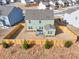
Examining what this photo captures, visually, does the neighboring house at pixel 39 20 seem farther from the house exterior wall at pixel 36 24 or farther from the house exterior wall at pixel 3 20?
the house exterior wall at pixel 3 20

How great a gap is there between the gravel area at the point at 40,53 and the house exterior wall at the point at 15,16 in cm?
1379

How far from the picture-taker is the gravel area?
1264 inches

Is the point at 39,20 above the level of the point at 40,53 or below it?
above

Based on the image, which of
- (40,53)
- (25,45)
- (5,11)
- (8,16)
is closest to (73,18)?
(40,53)

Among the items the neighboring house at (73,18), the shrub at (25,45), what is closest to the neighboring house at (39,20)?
the neighboring house at (73,18)

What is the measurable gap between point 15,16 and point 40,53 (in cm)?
1911

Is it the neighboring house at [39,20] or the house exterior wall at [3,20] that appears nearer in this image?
the neighboring house at [39,20]

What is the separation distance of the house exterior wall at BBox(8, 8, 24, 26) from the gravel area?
45.2 ft

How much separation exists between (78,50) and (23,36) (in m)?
12.6

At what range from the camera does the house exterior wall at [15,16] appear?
46.4 metres

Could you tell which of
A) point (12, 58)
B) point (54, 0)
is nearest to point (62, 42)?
point (12, 58)

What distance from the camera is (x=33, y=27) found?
137 feet

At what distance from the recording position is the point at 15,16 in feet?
160

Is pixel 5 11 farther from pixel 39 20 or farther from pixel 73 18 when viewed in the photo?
pixel 73 18
